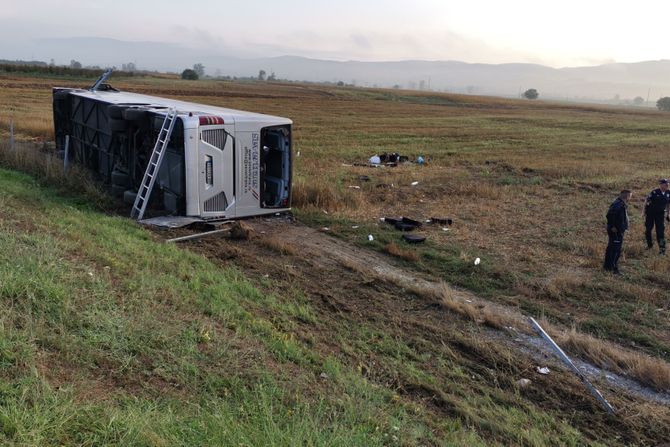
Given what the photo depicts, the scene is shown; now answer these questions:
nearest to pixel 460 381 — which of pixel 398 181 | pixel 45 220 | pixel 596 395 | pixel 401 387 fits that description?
pixel 401 387

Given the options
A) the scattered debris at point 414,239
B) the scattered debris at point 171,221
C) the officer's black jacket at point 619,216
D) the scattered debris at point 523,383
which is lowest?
the scattered debris at point 523,383

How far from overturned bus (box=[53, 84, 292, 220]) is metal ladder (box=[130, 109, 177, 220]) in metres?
0.03

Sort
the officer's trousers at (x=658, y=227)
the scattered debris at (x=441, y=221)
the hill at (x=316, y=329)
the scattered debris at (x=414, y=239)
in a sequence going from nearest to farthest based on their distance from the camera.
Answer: the hill at (x=316, y=329), the scattered debris at (x=414, y=239), the officer's trousers at (x=658, y=227), the scattered debris at (x=441, y=221)

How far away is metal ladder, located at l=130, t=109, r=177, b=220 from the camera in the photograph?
9988 millimetres

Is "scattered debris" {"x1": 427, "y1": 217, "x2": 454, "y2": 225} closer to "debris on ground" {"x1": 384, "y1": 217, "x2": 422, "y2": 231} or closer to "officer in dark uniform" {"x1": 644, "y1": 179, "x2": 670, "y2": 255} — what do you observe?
"debris on ground" {"x1": 384, "y1": 217, "x2": 422, "y2": 231}

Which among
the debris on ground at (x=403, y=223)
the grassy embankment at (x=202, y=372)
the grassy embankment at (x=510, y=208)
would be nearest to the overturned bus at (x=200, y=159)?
the grassy embankment at (x=510, y=208)

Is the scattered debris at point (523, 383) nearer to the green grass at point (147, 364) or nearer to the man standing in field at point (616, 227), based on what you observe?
the green grass at point (147, 364)

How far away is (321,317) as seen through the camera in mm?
6434

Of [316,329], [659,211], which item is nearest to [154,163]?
[316,329]

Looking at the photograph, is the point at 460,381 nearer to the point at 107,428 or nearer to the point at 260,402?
the point at 260,402

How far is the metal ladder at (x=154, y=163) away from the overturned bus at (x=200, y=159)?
3 centimetres

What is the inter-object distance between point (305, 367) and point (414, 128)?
3285 centimetres

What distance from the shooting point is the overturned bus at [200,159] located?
398 inches

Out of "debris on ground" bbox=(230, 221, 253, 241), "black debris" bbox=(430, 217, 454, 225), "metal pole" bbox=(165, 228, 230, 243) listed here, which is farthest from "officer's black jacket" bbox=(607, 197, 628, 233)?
"metal pole" bbox=(165, 228, 230, 243)
